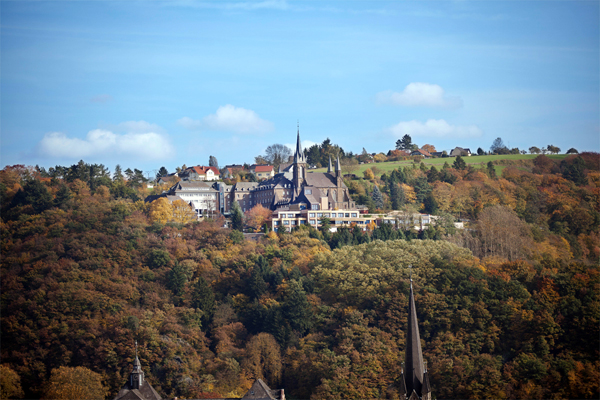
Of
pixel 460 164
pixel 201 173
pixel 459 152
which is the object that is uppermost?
pixel 459 152

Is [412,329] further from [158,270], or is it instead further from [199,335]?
[158,270]

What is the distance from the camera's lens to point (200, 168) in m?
116

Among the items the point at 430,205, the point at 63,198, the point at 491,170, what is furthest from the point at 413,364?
the point at 491,170

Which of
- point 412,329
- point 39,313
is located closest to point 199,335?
point 39,313

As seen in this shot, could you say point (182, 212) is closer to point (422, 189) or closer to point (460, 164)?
point (422, 189)

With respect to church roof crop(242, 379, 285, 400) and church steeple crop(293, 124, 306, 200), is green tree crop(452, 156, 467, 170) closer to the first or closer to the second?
church steeple crop(293, 124, 306, 200)

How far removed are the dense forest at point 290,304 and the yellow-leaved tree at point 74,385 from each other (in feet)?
0.56

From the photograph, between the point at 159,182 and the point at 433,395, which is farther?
the point at 159,182

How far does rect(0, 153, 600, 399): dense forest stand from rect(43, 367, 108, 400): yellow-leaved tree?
0.56 feet

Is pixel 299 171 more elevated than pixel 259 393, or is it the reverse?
pixel 299 171

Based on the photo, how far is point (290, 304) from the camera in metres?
62.0

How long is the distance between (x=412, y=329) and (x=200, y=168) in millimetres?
89539

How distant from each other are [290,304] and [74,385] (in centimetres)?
1955

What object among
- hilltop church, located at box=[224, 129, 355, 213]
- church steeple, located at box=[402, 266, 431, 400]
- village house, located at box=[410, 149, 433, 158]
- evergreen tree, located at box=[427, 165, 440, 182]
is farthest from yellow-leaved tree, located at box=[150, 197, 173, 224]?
church steeple, located at box=[402, 266, 431, 400]
